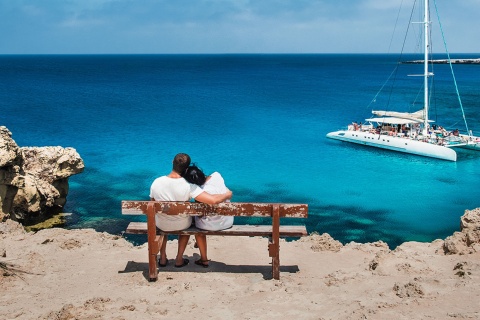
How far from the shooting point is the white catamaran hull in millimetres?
28578

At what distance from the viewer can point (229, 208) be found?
6.27m

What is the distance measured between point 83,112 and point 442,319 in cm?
4651

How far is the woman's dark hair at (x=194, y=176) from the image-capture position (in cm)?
655

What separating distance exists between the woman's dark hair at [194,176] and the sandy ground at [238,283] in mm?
1381

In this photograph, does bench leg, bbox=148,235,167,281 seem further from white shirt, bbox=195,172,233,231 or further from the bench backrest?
white shirt, bbox=195,172,233,231

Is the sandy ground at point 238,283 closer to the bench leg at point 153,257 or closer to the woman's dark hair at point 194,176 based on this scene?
the bench leg at point 153,257

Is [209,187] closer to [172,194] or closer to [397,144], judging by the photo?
[172,194]

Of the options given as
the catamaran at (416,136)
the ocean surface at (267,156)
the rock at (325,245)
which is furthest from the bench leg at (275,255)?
the catamaran at (416,136)

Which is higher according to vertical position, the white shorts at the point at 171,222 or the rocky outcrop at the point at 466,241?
the white shorts at the point at 171,222

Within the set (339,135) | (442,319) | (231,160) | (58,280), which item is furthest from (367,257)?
(339,135)

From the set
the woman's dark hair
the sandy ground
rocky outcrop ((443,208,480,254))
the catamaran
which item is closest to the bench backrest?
the woman's dark hair

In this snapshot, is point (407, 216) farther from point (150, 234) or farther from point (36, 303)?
point (36, 303)

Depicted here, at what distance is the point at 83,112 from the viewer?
155ft

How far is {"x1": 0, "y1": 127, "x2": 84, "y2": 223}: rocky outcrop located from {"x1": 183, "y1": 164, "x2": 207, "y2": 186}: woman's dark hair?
7.98 metres
